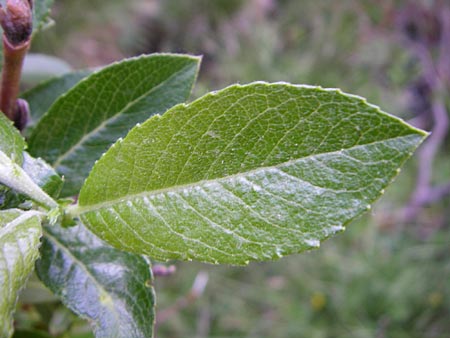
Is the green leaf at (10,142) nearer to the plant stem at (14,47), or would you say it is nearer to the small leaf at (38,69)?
the plant stem at (14,47)

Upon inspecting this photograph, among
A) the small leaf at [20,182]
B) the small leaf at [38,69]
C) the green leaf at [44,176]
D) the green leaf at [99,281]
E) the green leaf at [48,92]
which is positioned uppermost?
the small leaf at [20,182]

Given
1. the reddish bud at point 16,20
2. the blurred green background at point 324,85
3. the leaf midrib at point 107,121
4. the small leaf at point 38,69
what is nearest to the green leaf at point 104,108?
the leaf midrib at point 107,121

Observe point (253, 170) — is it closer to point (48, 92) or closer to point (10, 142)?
point (10, 142)

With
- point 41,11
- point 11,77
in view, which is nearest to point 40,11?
point 41,11

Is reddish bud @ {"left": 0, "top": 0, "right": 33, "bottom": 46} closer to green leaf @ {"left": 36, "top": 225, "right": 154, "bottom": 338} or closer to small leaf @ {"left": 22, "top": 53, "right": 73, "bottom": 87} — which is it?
green leaf @ {"left": 36, "top": 225, "right": 154, "bottom": 338}

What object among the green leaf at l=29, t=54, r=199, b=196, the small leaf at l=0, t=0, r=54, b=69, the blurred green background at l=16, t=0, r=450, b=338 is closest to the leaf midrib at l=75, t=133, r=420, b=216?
the green leaf at l=29, t=54, r=199, b=196

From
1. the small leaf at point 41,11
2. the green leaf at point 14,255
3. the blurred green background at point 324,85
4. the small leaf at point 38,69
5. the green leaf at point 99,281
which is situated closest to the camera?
the green leaf at point 14,255
